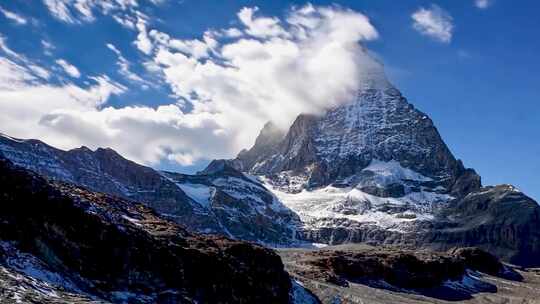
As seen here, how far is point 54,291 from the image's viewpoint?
126ft

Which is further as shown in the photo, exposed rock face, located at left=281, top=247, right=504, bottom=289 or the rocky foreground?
exposed rock face, located at left=281, top=247, right=504, bottom=289

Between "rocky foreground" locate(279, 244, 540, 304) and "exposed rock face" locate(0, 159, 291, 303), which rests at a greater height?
"rocky foreground" locate(279, 244, 540, 304)

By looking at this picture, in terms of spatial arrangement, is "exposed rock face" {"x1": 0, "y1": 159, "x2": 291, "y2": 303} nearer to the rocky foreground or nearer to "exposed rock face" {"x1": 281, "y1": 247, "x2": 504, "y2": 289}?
the rocky foreground

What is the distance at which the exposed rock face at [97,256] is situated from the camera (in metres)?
47.1

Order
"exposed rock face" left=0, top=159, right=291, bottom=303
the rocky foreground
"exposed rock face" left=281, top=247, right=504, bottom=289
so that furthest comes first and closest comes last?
1. "exposed rock face" left=281, top=247, right=504, bottom=289
2. the rocky foreground
3. "exposed rock face" left=0, top=159, right=291, bottom=303

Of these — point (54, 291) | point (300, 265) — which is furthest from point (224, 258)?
point (300, 265)

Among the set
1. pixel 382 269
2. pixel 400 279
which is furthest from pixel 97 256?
pixel 400 279

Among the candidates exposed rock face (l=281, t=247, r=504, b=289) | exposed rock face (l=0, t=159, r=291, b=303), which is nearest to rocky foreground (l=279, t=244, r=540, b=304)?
exposed rock face (l=281, t=247, r=504, b=289)

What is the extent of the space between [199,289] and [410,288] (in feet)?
378

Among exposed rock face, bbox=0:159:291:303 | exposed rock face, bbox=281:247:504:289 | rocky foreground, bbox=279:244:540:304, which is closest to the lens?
exposed rock face, bbox=0:159:291:303

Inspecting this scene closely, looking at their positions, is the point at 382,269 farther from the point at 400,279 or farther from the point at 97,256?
the point at 97,256

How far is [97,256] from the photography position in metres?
56.4

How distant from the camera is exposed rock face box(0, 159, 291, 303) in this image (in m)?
47.1

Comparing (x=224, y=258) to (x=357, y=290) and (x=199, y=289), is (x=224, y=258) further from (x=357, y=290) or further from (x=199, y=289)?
(x=357, y=290)
